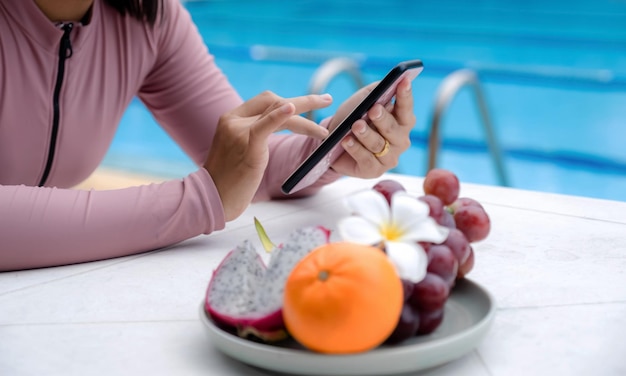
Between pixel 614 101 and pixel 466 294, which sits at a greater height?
pixel 466 294

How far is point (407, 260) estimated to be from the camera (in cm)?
47

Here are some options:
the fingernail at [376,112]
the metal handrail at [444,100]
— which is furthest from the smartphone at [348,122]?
the metal handrail at [444,100]

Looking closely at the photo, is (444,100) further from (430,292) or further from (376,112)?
(430,292)

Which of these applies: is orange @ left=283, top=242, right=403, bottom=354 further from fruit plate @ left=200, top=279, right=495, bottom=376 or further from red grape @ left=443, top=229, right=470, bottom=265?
red grape @ left=443, top=229, right=470, bottom=265

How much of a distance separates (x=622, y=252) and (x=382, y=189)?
1.12 feet

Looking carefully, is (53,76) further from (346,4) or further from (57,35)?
(346,4)

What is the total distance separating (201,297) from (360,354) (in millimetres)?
259

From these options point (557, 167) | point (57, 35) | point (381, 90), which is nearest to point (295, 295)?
point (381, 90)

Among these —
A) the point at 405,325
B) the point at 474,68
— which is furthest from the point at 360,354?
the point at 474,68

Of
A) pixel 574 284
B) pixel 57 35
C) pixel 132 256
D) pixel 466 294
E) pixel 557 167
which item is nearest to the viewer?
pixel 466 294

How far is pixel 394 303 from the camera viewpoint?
0.47 metres

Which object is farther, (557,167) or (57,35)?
(557,167)

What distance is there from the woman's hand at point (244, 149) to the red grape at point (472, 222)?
→ 9.8 inches

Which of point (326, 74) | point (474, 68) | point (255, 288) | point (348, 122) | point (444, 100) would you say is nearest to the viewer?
point (255, 288)
